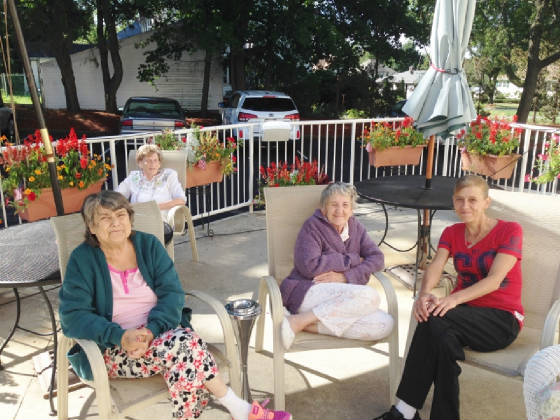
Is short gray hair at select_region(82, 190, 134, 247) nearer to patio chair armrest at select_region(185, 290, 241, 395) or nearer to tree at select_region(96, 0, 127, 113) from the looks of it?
patio chair armrest at select_region(185, 290, 241, 395)

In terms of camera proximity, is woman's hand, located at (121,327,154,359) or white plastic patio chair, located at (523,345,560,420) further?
woman's hand, located at (121,327,154,359)

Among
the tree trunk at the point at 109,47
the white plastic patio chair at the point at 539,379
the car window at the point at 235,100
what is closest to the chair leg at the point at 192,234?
the white plastic patio chair at the point at 539,379

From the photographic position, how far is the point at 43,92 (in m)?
23.0

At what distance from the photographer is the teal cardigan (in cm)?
212

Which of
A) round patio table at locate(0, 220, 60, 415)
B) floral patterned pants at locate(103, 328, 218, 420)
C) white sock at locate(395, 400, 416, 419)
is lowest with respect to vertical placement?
white sock at locate(395, 400, 416, 419)

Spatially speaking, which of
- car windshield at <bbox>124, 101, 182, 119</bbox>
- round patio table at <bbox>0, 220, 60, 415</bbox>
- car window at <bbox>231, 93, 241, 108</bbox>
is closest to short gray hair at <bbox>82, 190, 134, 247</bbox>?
round patio table at <bbox>0, 220, 60, 415</bbox>

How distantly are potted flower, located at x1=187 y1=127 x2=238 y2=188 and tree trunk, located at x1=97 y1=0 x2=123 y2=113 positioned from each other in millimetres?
13342

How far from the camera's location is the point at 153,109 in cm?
1259

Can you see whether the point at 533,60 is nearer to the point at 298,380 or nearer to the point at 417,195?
the point at 417,195

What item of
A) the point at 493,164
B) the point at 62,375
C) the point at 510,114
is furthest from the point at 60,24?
the point at 510,114

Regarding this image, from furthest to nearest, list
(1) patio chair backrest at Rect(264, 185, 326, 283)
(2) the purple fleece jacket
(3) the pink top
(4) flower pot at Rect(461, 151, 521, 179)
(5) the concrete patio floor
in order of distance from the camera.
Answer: (4) flower pot at Rect(461, 151, 521, 179), (1) patio chair backrest at Rect(264, 185, 326, 283), (2) the purple fleece jacket, (5) the concrete patio floor, (3) the pink top

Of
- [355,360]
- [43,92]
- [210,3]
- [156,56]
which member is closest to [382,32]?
[210,3]

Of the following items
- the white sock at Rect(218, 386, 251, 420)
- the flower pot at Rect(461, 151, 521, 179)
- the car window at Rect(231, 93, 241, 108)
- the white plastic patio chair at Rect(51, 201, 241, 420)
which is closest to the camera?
the white plastic patio chair at Rect(51, 201, 241, 420)

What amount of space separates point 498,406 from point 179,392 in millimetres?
1635
